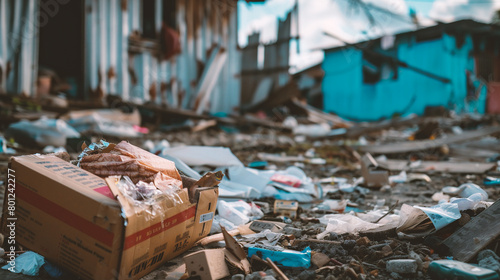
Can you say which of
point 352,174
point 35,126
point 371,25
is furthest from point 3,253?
point 371,25

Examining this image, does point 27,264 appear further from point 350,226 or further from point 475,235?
point 475,235

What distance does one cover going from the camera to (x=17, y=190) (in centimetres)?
139

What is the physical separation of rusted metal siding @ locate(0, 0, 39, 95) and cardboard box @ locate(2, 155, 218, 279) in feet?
14.1

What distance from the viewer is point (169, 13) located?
6.94 metres

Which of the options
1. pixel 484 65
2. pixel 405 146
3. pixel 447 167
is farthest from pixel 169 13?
pixel 484 65

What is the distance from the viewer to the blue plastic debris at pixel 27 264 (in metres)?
1.37

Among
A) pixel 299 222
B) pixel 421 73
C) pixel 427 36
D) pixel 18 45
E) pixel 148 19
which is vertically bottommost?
pixel 299 222

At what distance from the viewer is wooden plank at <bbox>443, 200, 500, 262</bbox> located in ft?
4.74

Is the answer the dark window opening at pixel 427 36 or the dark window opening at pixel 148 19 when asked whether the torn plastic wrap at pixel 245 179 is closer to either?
the dark window opening at pixel 148 19

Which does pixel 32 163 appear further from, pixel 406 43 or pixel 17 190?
pixel 406 43

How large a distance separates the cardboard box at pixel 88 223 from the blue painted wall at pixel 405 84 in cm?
1195

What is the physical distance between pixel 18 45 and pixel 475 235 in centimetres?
555

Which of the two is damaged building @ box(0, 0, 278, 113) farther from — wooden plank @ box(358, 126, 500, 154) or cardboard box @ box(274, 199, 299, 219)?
cardboard box @ box(274, 199, 299, 219)

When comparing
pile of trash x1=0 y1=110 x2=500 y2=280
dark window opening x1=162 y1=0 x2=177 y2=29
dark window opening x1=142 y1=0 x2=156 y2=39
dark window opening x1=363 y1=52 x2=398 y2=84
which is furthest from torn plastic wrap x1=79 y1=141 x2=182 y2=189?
dark window opening x1=363 y1=52 x2=398 y2=84
